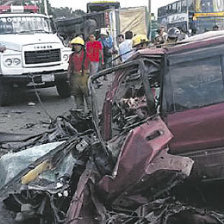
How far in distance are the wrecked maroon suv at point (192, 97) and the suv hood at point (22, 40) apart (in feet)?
19.9

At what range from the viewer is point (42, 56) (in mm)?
9883

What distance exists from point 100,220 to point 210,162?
1.18 meters

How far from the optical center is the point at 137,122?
158 inches

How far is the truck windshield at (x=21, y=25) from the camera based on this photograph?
10.4 metres

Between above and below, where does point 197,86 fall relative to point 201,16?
below

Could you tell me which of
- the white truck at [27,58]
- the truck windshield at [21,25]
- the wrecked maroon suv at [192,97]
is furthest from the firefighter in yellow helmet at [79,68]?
the wrecked maroon suv at [192,97]

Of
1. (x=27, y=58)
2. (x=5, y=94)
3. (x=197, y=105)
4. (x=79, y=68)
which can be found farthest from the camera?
(x=5, y=94)

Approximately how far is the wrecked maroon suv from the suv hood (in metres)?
6.05

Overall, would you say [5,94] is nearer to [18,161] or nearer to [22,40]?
[22,40]

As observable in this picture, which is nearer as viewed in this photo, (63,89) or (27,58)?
(27,58)

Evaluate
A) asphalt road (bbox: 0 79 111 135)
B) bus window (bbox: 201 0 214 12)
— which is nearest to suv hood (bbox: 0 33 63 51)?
asphalt road (bbox: 0 79 111 135)

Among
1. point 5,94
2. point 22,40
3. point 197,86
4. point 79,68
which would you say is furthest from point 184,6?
point 197,86

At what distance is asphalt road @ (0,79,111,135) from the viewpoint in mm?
7851

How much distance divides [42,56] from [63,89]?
118cm
